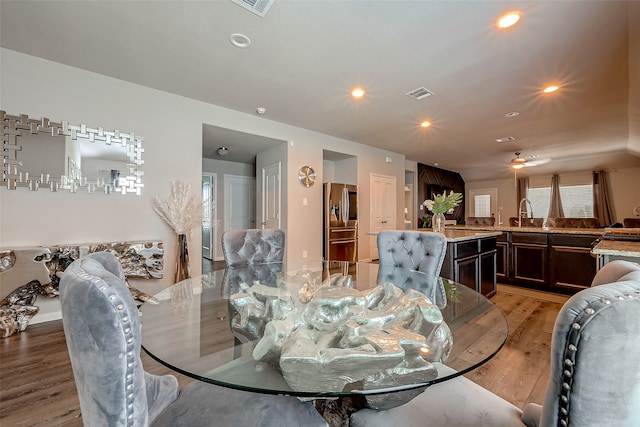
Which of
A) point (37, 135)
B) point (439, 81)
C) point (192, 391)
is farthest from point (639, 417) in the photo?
point (37, 135)

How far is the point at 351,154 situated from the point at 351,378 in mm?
5131

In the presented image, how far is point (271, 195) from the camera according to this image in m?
5.02

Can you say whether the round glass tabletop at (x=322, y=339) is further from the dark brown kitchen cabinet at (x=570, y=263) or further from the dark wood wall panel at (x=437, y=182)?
the dark wood wall panel at (x=437, y=182)

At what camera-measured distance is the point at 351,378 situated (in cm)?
73

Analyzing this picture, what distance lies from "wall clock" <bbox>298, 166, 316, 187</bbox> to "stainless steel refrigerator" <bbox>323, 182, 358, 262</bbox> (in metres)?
0.33

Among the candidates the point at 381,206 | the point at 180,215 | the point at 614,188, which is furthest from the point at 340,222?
the point at 614,188

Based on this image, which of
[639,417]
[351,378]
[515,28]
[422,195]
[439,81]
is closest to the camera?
[639,417]

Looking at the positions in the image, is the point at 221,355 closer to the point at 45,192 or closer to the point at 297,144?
the point at 45,192

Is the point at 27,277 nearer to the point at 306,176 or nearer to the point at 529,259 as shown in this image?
the point at 306,176

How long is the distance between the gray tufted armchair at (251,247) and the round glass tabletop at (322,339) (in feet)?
2.49

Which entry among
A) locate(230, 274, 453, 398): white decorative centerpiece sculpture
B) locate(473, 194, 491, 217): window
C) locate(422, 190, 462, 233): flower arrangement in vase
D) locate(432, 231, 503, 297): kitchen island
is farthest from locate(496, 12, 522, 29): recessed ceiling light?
locate(473, 194, 491, 217): window

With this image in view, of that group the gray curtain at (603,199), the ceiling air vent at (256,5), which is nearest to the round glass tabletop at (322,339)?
the ceiling air vent at (256,5)

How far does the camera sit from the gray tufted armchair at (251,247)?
7.68ft

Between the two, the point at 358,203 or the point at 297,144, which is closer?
the point at 297,144
